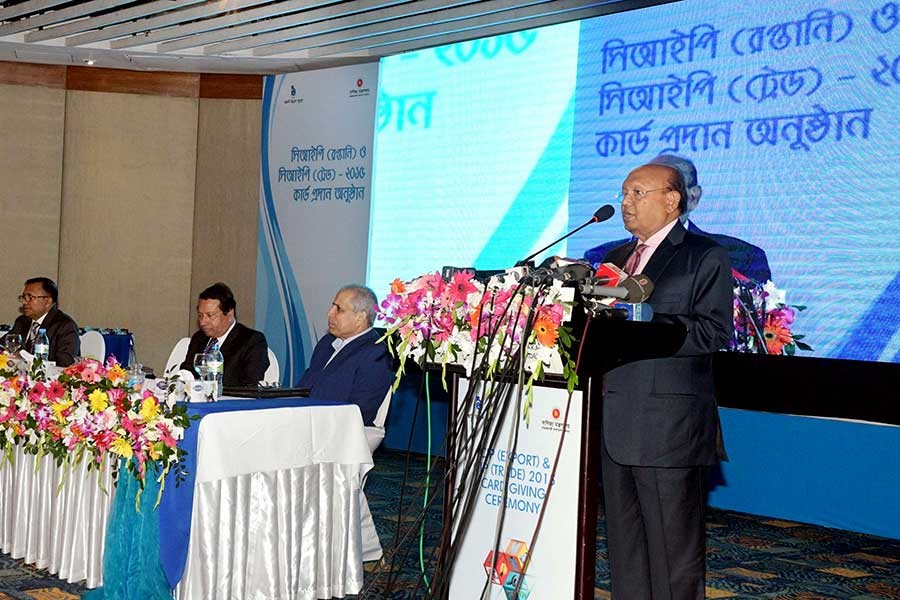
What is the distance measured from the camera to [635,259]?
3.21 m

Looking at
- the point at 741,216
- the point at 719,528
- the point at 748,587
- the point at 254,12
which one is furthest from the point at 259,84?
the point at 748,587

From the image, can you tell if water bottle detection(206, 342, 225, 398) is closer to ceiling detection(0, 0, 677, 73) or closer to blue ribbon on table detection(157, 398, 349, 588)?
blue ribbon on table detection(157, 398, 349, 588)

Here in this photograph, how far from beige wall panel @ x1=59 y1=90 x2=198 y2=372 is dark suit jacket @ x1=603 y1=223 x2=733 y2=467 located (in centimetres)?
828

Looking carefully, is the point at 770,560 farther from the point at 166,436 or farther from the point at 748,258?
Result: the point at 166,436

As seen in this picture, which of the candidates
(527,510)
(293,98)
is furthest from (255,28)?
(527,510)

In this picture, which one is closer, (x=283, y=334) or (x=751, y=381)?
(x=751, y=381)

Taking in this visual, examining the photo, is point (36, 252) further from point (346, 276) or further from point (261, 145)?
point (346, 276)

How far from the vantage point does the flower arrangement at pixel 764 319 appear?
6102mm

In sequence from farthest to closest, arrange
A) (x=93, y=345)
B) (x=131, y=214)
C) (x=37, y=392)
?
(x=131, y=214), (x=93, y=345), (x=37, y=392)

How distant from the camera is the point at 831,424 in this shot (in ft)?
20.2

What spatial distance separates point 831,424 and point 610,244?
69.7 inches

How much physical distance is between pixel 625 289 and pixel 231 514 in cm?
195

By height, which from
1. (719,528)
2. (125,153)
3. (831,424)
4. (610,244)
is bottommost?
(719,528)

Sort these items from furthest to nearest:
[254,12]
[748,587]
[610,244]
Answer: [254,12]
[610,244]
[748,587]
